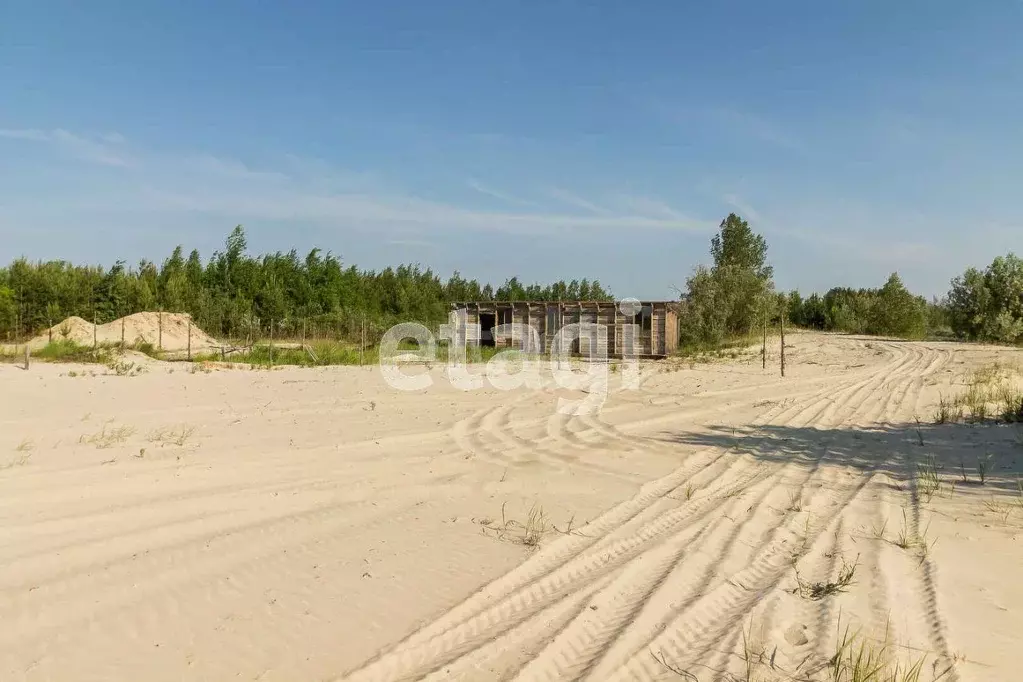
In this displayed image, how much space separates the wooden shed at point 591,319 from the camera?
24688mm

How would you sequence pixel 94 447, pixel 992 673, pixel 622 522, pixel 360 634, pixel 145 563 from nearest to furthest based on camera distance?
pixel 992 673, pixel 360 634, pixel 145 563, pixel 622 522, pixel 94 447

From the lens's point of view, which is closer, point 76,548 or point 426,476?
point 76,548

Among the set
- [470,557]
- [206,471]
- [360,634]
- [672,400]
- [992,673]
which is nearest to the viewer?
[992,673]

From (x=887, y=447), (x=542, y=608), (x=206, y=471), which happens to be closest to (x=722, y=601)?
(x=542, y=608)

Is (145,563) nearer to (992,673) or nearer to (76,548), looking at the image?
(76,548)

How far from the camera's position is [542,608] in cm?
326

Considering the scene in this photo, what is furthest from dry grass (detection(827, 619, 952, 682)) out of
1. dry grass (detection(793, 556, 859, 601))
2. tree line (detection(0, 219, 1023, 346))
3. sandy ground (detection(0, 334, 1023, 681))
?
tree line (detection(0, 219, 1023, 346))

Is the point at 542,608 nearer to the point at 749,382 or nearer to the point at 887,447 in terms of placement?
the point at 887,447

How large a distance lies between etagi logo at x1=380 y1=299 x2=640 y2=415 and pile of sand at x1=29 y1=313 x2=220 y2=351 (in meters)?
7.58

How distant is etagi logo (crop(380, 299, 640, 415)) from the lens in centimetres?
1349

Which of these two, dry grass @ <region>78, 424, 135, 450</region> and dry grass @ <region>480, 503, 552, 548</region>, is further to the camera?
dry grass @ <region>78, 424, 135, 450</region>

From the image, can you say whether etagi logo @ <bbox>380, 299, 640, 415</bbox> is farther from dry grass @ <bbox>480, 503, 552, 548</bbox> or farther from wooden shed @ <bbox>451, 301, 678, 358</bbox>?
dry grass @ <bbox>480, 503, 552, 548</bbox>

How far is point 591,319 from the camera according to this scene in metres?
25.4

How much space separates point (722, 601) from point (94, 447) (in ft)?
20.4
